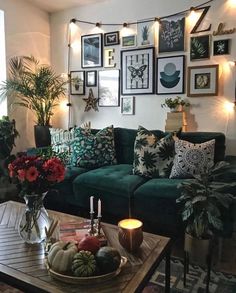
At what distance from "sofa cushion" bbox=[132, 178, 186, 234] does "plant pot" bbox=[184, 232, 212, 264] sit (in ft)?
1.02

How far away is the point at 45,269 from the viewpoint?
128cm

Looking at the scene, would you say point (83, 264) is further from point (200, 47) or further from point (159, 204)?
point (200, 47)

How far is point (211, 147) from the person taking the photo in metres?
2.53

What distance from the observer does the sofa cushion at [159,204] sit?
2223 mm

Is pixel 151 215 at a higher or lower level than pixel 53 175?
lower

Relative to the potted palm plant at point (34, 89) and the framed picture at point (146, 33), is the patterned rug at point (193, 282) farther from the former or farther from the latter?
the framed picture at point (146, 33)

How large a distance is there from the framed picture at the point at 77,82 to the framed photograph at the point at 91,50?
0.44 feet

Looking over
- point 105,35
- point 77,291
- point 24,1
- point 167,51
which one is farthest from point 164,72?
point 77,291

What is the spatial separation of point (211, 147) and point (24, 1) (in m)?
3.08

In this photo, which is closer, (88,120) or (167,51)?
(167,51)

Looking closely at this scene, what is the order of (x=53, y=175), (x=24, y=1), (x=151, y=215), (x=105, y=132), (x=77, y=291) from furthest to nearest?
1. (x=24, y=1)
2. (x=105, y=132)
3. (x=151, y=215)
4. (x=53, y=175)
5. (x=77, y=291)

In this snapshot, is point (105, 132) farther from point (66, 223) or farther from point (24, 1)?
point (24, 1)

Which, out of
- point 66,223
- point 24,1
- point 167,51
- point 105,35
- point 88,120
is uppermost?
point 24,1

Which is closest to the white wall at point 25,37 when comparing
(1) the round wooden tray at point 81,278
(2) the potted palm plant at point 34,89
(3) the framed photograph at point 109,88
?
(2) the potted palm plant at point 34,89
